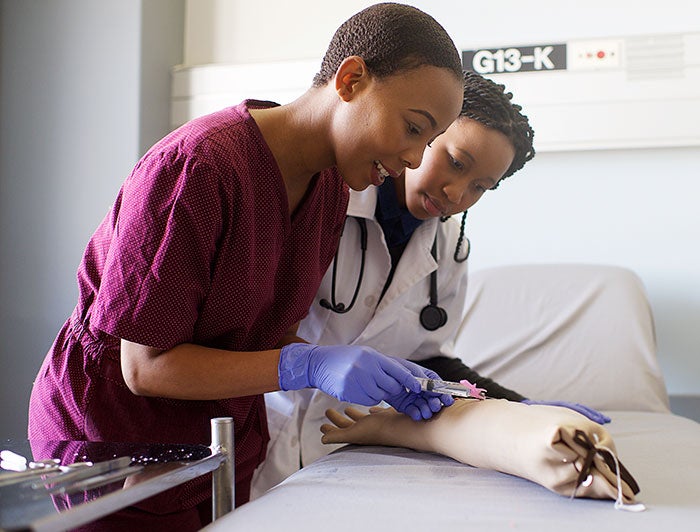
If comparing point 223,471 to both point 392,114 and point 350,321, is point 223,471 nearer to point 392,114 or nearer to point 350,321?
point 392,114

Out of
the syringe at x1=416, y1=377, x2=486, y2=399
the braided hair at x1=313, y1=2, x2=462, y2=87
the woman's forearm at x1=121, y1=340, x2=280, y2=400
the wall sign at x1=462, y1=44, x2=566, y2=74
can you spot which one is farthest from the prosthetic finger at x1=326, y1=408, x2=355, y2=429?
the wall sign at x1=462, y1=44, x2=566, y2=74

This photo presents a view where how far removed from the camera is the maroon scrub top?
106 cm

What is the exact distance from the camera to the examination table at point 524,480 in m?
0.89

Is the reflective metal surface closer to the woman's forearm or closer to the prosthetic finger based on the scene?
the woman's forearm

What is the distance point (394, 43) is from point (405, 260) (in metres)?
0.65

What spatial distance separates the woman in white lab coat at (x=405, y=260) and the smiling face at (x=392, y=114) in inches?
15.7

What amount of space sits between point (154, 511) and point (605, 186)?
1.92 metres

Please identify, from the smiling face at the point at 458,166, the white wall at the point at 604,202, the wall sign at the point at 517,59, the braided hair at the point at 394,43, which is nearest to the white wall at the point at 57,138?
the white wall at the point at 604,202

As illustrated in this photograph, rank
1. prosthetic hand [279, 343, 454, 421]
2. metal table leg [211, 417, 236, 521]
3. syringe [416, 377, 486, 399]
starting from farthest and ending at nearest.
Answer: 1. syringe [416, 377, 486, 399]
2. prosthetic hand [279, 343, 454, 421]
3. metal table leg [211, 417, 236, 521]

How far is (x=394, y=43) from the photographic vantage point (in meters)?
1.15

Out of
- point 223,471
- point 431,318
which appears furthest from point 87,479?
point 431,318

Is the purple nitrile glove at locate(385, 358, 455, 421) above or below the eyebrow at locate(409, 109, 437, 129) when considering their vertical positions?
below

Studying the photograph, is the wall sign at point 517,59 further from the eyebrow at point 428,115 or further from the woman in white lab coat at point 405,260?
the eyebrow at point 428,115

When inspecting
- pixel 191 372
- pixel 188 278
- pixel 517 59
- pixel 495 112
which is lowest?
pixel 191 372
